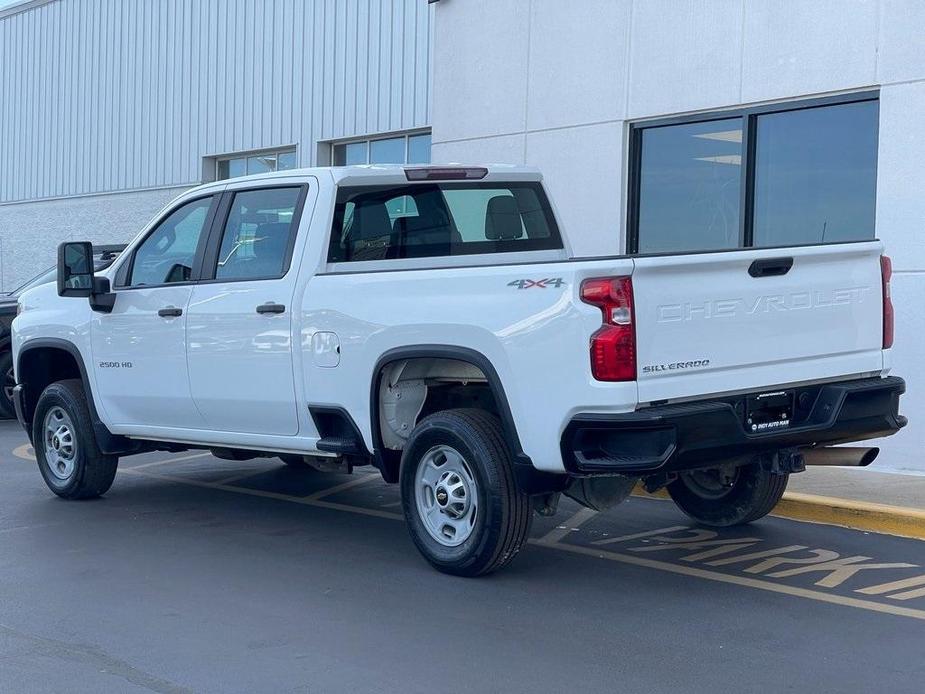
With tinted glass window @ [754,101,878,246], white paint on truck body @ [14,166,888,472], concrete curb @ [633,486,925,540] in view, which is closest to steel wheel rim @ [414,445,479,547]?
white paint on truck body @ [14,166,888,472]

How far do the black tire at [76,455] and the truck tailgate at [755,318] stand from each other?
4.53 meters

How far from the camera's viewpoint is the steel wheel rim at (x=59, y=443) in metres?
8.88

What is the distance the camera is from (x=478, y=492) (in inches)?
245

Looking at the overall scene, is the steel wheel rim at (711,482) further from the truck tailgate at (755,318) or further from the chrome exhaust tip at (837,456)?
the truck tailgate at (755,318)

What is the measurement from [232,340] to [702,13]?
20.1ft

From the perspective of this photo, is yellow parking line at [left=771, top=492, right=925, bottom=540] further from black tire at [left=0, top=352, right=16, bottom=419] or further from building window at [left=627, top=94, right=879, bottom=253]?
black tire at [left=0, top=352, right=16, bottom=419]

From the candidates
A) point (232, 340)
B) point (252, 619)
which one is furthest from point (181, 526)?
point (252, 619)

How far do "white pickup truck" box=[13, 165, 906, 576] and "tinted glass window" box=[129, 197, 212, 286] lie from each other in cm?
2

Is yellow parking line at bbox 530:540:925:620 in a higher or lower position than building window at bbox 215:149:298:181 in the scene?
lower

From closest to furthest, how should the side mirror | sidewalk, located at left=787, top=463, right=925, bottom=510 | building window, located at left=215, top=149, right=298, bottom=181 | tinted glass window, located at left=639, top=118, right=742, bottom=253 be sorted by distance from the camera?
the side mirror → sidewalk, located at left=787, top=463, right=925, bottom=510 → tinted glass window, located at left=639, top=118, right=742, bottom=253 → building window, located at left=215, top=149, right=298, bottom=181

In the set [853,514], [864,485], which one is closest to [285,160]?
[864,485]

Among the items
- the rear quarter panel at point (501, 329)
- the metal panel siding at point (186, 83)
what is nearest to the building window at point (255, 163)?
the metal panel siding at point (186, 83)

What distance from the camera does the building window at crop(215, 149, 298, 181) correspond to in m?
19.7

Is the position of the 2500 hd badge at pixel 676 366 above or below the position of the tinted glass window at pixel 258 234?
below
